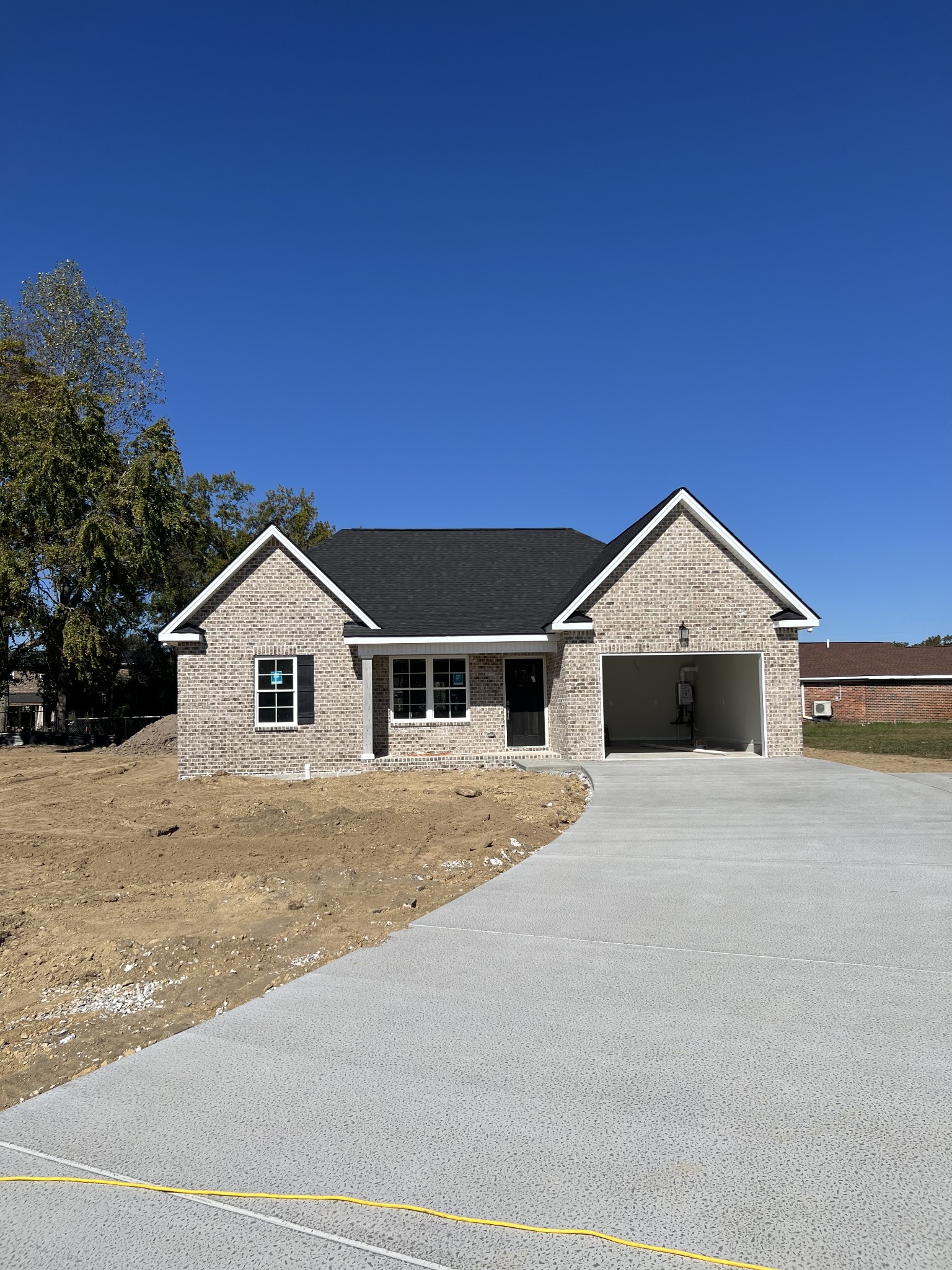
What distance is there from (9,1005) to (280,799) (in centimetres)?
918

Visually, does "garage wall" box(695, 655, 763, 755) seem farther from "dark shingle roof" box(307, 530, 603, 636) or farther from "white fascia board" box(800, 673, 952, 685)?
"white fascia board" box(800, 673, 952, 685)

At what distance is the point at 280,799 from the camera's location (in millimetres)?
14867

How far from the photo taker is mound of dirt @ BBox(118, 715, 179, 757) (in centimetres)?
2577

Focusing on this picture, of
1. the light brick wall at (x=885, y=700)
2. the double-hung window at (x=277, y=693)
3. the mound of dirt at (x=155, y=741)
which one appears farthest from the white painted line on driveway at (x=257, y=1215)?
the light brick wall at (x=885, y=700)

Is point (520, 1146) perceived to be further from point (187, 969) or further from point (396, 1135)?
point (187, 969)

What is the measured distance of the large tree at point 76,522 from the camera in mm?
26391

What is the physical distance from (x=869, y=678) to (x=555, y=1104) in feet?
141

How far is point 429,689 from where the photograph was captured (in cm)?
1995

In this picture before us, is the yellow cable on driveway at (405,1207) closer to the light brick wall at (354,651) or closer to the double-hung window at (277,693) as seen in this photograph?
the light brick wall at (354,651)

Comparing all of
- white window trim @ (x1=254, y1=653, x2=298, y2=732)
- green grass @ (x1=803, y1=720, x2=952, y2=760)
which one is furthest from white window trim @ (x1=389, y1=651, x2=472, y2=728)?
green grass @ (x1=803, y1=720, x2=952, y2=760)

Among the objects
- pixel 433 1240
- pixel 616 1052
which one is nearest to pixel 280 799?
pixel 616 1052

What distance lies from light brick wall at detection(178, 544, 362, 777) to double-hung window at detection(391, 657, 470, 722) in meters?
1.28

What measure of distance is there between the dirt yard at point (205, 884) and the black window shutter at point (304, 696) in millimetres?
1972

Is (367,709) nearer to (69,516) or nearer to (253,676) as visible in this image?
(253,676)
